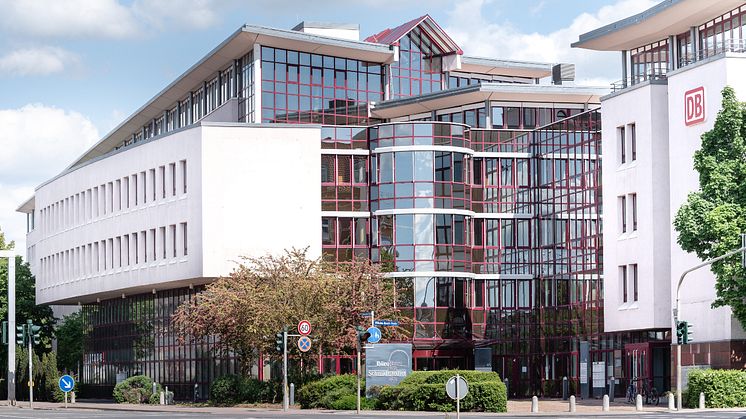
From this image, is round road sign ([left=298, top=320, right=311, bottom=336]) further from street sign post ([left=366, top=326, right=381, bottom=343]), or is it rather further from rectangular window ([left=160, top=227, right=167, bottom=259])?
rectangular window ([left=160, top=227, right=167, bottom=259])

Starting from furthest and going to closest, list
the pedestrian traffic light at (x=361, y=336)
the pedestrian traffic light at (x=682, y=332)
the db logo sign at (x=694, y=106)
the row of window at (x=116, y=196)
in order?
1. the row of window at (x=116, y=196)
2. the db logo sign at (x=694, y=106)
3. the pedestrian traffic light at (x=361, y=336)
4. the pedestrian traffic light at (x=682, y=332)

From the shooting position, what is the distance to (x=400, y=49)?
8375 centimetres

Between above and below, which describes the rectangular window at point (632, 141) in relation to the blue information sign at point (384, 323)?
above

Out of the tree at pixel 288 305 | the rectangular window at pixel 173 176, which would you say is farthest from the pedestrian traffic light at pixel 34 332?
the rectangular window at pixel 173 176

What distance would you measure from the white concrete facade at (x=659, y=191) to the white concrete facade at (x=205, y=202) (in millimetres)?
16054

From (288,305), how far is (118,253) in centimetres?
2343

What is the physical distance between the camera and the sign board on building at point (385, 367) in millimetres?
55031

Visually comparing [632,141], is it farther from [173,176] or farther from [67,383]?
[67,383]

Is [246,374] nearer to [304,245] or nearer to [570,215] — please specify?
[304,245]

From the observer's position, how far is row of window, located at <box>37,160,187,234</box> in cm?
7500

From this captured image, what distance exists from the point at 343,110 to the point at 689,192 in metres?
28.9

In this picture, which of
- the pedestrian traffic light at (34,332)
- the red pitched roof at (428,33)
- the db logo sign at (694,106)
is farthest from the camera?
the red pitched roof at (428,33)

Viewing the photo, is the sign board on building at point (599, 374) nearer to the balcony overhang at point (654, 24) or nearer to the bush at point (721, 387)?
the bush at point (721, 387)

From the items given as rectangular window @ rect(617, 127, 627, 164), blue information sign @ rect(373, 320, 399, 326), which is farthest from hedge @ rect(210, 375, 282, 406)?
rectangular window @ rect(617, 127, 627, 164)
